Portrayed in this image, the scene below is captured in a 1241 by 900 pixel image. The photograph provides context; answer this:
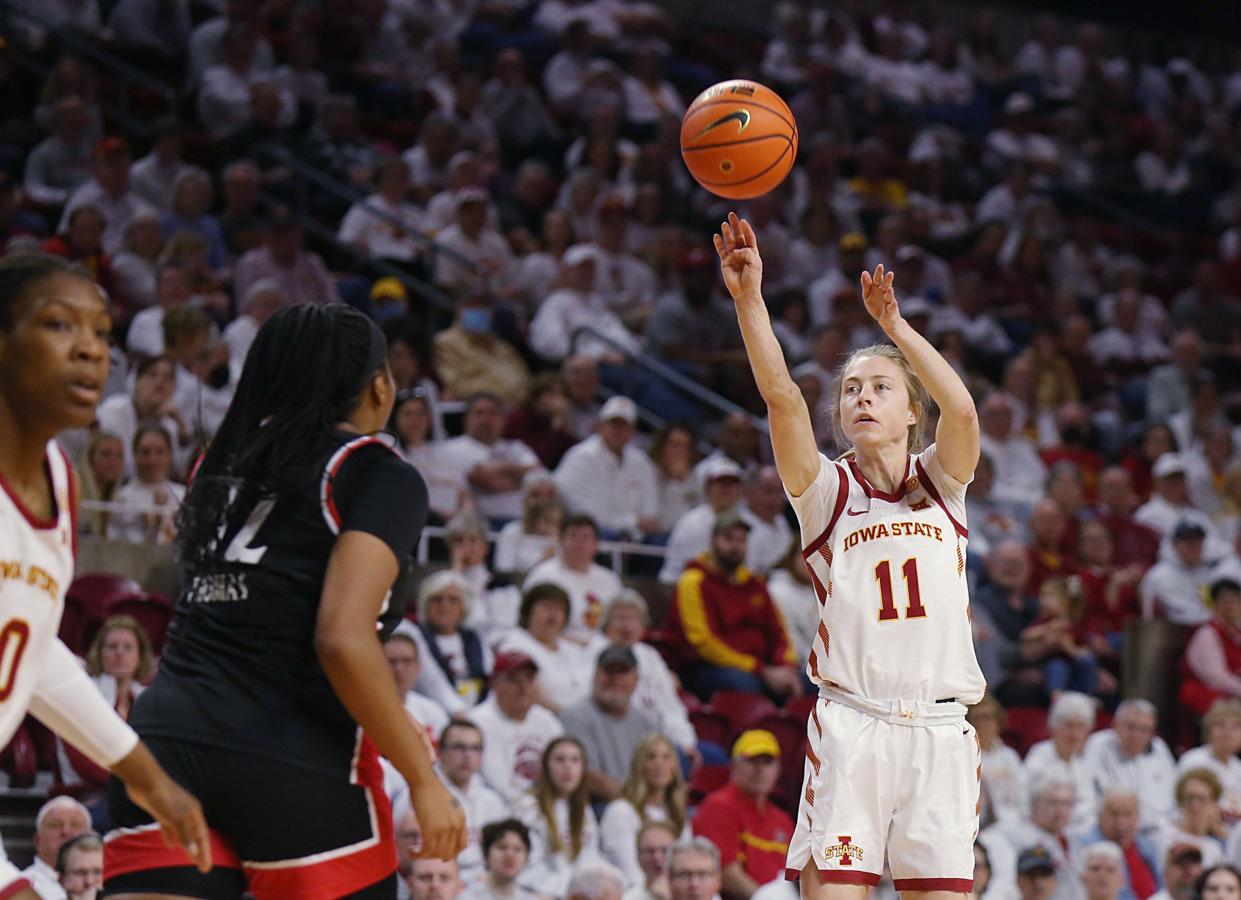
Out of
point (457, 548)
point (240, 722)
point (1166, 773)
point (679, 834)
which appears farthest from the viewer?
point (1166, 773)

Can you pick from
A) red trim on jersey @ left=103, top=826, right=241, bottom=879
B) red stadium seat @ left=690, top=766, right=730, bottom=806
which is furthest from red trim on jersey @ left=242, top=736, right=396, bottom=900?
red stadium seat @ left=690, top=766, right=730, bottom=806

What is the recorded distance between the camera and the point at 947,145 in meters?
19.4

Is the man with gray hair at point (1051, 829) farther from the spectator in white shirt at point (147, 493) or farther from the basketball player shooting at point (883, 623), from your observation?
the basketball player shooting at point (883, 623)

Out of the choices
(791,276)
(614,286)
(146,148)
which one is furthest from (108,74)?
(791,276)

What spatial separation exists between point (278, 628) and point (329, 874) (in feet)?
1.64

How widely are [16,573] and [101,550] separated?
6317 millimetres

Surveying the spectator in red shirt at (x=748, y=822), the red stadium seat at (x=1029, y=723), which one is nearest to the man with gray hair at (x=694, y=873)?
the spectator in red shirt at (x=748, y=822)

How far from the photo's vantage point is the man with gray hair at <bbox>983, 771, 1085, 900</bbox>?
9883 mm

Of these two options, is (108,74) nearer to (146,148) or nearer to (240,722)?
(146,148)

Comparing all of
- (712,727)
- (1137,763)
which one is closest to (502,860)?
(712,727)

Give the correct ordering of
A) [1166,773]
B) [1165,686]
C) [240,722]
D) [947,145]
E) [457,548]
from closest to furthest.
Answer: [240,722], [457,548], [1166,773], [1165,686], [947,145]

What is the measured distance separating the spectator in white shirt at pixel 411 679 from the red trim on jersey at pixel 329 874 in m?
4.85

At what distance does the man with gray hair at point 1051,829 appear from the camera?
9883mm

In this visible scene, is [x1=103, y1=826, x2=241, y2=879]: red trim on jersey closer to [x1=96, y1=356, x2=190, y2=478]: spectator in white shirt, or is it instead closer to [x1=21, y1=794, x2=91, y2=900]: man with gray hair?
[x1=21, y1=794, x2=91, y2=900]: man with gray hair
